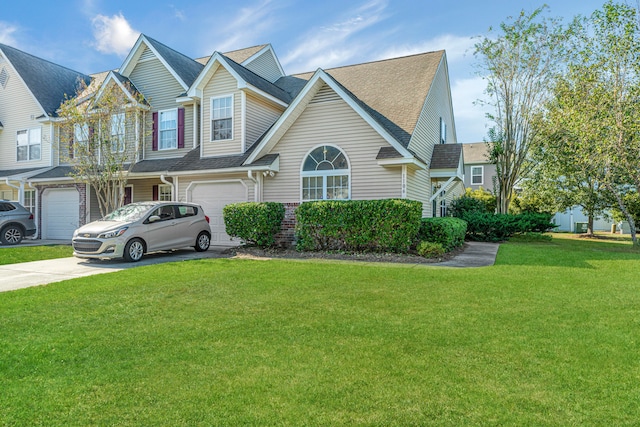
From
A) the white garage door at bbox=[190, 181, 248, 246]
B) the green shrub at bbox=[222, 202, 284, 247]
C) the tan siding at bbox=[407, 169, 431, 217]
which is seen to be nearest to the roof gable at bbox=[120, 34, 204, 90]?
the white garage door at bbox=[190, 181, 248, 246]

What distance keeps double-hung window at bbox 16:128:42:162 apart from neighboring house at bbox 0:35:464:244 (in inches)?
19.3

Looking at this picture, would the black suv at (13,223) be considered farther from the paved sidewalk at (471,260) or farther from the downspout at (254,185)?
the paved sidewalk at (471,260)

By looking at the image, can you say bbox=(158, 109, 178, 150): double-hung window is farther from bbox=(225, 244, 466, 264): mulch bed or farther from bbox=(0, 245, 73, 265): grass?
bbox=(225, 244, 466, 264): mulch bed

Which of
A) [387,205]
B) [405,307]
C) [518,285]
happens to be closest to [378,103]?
[387,205]

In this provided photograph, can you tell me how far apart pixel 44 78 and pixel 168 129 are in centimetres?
904

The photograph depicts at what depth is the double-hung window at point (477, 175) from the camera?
35719 millimetres

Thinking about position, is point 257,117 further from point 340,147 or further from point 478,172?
point 478,172

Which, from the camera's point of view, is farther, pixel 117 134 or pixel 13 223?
pixel 13 223

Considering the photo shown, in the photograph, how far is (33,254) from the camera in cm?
1222

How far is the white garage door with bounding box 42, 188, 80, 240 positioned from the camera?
1831 cm

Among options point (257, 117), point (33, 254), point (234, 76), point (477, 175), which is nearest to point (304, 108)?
point (257, 117)

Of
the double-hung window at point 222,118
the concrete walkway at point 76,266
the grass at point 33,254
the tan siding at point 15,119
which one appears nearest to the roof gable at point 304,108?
the double-hung window at point 222,118

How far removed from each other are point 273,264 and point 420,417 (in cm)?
718

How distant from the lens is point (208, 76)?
15.4 meters
